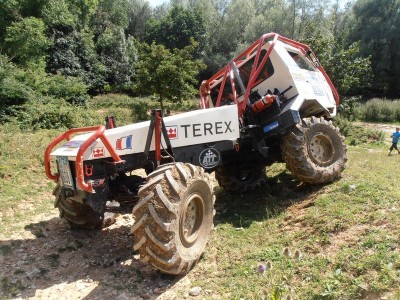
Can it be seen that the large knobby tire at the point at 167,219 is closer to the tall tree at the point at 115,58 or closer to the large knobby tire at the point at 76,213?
the large knobby tire at the point at 76,213

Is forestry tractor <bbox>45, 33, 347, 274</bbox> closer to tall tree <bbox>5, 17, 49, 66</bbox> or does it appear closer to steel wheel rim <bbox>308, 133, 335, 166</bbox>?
steel wheel rim <bbox>308, 133, 335, 166</bbox>

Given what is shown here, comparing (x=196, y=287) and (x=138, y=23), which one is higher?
(x=138, y=23)

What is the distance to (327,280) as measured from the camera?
3.74 meters

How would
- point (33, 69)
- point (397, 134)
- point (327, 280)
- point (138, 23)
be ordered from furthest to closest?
1. point (138, 23)
2. point (33, 69)
3. point (397, 134)
4. point (327, 280)

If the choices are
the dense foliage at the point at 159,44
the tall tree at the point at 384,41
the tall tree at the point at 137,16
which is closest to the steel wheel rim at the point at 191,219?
the dense foliage at the point at 159,44

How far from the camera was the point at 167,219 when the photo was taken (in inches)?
155

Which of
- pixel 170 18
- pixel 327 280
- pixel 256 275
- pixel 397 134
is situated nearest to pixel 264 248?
pixel 256 275

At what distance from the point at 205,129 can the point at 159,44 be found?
74.3ft

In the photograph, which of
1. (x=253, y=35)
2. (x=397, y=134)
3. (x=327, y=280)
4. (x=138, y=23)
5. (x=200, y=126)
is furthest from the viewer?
(x=138, y=23)

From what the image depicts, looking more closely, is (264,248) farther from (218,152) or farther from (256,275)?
(218,152)

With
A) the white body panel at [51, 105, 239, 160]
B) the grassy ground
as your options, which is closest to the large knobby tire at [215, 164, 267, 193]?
the grassy ground

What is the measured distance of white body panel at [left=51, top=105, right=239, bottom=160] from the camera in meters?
4.56

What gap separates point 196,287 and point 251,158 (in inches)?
115

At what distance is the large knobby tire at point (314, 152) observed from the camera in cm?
590
